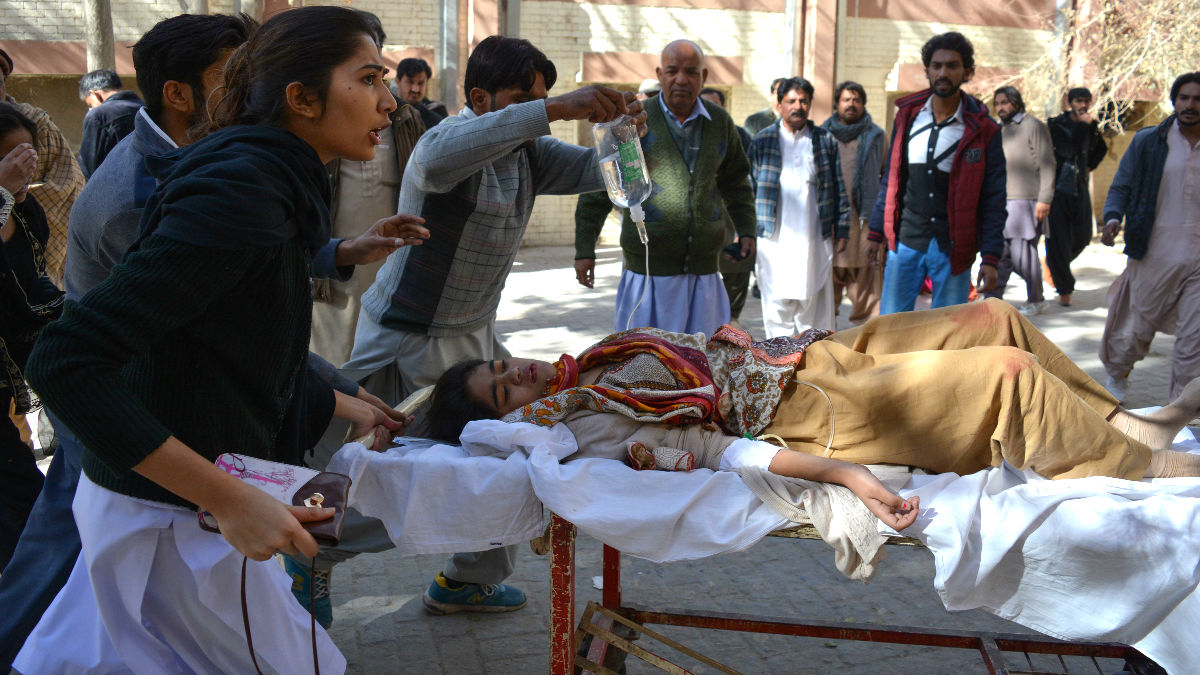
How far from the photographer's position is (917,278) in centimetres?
606

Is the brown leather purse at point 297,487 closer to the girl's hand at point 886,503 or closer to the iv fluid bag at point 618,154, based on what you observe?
the girl's hand at point 886,503

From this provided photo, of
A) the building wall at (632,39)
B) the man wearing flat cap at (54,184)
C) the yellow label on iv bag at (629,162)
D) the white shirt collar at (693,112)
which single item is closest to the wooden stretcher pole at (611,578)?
the yellow label on iv bag at (629,162)

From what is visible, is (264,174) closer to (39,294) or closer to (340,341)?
(39,294)

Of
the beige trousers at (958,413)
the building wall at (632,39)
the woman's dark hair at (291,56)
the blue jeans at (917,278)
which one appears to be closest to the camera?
the woman's dark hair at (291,56)

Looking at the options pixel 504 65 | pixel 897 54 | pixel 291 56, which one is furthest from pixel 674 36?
pixel 291 56

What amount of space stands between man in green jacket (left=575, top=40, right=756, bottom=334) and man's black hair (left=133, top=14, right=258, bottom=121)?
2933mm

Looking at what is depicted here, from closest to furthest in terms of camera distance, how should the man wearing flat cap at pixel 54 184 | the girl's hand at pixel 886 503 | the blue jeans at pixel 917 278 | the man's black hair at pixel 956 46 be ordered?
the girl's hand at pixel 886 503
the man wearing flat cap at pixel 54 184
the man's black hair at pixel 956 46
the blue jeans at pixel 917 278

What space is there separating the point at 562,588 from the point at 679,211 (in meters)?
3.08

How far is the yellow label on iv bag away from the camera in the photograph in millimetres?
3883

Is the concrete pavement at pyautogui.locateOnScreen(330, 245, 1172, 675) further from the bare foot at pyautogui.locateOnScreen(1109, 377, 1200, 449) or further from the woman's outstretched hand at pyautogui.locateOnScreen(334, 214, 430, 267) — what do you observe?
the woman's outstretched hand at pyautogui.locateOnScreen(334, 214, 430, 267)

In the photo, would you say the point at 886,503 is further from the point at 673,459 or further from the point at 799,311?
the point at 799,311

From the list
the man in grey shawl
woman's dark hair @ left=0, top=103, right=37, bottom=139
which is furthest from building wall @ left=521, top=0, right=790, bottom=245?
woman's dark hair @ left=0, top=103, right=37, bottom=139

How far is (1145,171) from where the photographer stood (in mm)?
6203

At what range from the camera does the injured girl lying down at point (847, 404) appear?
2846mm
